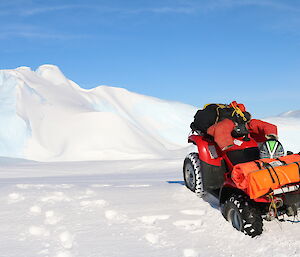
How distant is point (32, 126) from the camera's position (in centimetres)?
2505

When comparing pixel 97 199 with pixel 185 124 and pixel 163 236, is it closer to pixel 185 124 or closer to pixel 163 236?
pixel 163 236

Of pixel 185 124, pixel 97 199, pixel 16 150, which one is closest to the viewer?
pixel 97 199

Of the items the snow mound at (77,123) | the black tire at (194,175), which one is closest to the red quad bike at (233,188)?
the black tire at (194,175)

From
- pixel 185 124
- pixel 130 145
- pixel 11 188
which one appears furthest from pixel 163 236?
pixel 185 124

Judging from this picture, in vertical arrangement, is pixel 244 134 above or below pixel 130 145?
above

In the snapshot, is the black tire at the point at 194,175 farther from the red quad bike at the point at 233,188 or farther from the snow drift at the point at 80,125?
the snow drift at the point at 80,125

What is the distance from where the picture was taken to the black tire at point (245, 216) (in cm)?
389

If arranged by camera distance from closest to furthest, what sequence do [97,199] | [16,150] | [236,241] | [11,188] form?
[236,241]
[97,199]
[11,188]
[16,150]

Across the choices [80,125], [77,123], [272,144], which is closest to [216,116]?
[272,144]

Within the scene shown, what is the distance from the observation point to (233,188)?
4332 millimetres

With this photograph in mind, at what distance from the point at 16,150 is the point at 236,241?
70.7 feet

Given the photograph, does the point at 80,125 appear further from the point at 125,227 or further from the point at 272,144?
the point at 272,144

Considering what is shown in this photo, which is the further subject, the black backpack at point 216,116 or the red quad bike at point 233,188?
the black backpack at point 216,116

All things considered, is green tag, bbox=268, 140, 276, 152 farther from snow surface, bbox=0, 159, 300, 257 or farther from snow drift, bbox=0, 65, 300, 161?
snow drift, bbox=0, 65, 300, 161
